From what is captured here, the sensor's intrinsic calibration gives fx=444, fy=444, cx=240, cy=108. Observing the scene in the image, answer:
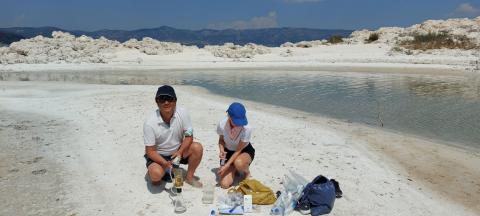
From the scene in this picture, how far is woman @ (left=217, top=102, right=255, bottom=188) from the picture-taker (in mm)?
6242

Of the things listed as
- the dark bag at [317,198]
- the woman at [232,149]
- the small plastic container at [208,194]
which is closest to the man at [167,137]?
the small plastic container at [208,194]

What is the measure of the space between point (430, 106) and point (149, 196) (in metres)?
11.8

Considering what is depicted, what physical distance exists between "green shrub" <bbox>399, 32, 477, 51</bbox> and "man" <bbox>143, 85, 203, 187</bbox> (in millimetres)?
34849

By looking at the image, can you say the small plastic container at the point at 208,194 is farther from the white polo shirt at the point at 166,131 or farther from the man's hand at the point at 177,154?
the white polo shirt at the point at 166,131

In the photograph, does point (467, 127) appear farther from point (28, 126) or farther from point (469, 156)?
point (28, 126)

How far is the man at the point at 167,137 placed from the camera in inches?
227

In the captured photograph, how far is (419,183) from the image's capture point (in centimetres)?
714

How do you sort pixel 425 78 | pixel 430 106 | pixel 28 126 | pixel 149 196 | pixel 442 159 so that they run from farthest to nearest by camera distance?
pixel 425 78 → pixel 430 106 → pixel 28 126 → pixel 442 159 → pixel 149 196

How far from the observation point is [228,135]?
6.32m

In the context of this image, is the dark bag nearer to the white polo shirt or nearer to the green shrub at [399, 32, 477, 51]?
the white polo shirt

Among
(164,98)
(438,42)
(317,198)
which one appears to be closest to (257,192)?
(317,198)

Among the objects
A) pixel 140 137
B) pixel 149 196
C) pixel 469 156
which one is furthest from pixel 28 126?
pixel 469 156

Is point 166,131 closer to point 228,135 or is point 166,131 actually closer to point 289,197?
point 228,135

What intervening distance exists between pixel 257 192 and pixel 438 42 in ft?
120
